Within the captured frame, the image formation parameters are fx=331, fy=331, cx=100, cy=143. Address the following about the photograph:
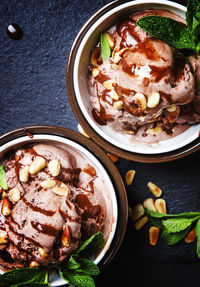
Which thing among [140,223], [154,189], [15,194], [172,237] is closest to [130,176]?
[154,189]

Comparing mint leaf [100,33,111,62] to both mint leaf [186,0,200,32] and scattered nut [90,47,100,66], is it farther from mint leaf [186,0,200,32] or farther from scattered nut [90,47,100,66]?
mint leaf [186,0,200,32]

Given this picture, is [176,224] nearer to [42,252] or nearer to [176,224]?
[176,224]

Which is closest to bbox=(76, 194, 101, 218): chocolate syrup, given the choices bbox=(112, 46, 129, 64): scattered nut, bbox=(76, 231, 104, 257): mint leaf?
bbox=(76, 231, 104, 257): mint leaf

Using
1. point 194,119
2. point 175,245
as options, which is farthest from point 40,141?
point 175,245

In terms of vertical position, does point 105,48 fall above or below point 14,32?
below

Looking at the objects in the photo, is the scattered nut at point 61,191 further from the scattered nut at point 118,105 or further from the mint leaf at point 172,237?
the mint leaf at point 172,237

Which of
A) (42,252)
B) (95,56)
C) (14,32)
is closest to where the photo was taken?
(42,252)
